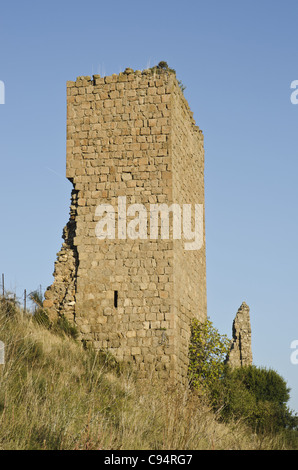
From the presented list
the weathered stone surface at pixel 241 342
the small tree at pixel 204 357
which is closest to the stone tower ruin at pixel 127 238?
the small tree at pixel 204 357

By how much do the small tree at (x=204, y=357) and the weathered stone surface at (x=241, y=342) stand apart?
7701 mm

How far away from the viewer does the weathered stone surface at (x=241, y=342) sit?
2128 centimetres

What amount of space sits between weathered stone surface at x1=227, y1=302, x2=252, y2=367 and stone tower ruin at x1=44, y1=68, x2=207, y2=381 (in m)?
7.72

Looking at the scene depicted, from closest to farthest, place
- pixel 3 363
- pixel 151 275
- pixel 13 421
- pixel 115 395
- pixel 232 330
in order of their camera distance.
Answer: pixel 13 421, pixel 3 363, pixel 115 395, pixel 151 275, pixel 232 330

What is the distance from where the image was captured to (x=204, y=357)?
1342 centimetres

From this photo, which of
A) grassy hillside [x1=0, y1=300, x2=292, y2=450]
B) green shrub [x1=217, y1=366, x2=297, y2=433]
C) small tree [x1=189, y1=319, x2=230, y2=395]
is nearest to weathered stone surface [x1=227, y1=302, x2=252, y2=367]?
green shrub [x1=217, y1=366, x2=297, y2=433]

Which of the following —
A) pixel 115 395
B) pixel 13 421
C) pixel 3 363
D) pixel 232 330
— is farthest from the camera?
pixel 232 330

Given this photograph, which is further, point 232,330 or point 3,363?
point 232,330

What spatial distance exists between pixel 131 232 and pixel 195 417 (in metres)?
6.27

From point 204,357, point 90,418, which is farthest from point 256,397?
point 90,418

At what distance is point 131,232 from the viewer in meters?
12.9

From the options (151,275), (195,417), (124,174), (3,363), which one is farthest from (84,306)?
(195,417)

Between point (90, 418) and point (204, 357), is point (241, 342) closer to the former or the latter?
point (204, 357)

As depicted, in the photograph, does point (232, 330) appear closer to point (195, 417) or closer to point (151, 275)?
point (151, 275)
